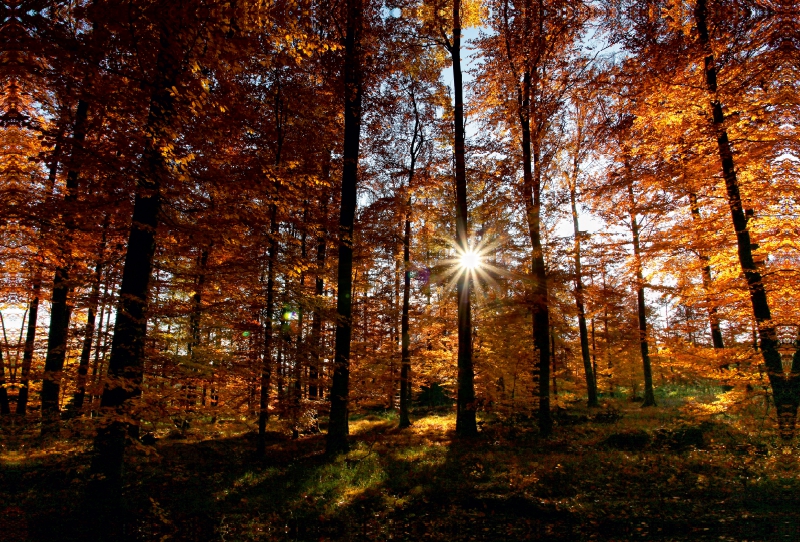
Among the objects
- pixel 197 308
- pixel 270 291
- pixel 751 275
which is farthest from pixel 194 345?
pixel 751 275

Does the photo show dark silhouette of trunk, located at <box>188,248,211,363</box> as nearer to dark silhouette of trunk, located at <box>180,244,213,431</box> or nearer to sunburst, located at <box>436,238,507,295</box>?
dark silhouette of trunk, located at <box>180,244,213,431</box>

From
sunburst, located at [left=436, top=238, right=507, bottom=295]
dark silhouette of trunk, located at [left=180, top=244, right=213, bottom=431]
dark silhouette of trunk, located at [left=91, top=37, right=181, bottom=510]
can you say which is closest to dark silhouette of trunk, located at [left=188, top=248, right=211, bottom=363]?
dark silhouette of trunk, located at [left=180, top=244, right=213, bottom=431]

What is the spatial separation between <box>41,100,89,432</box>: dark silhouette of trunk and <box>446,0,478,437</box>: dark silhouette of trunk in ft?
31.9

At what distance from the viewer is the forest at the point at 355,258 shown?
5.59 meters

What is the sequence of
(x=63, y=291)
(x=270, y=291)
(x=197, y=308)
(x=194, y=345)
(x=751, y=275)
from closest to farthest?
(x=197, y=308), (x=751, y=275), (x=270, y=291), (x=194, y=345), (x=63, y=291)

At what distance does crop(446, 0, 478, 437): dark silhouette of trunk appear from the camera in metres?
12.0

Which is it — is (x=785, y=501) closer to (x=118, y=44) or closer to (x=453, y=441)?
(x=453, y=441)

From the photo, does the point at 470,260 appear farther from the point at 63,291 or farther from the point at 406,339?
the point at 63,291

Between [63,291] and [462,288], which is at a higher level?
[462,288]

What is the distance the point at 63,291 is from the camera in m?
11.3

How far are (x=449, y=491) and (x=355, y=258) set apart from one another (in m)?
8.85

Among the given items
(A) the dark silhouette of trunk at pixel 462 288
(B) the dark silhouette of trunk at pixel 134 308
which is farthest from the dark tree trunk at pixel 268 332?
(A) the dark silhouette of trunk at pixel 462 288

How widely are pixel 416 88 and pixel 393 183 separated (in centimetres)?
448

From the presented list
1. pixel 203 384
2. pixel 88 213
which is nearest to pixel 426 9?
pixel 88 213
